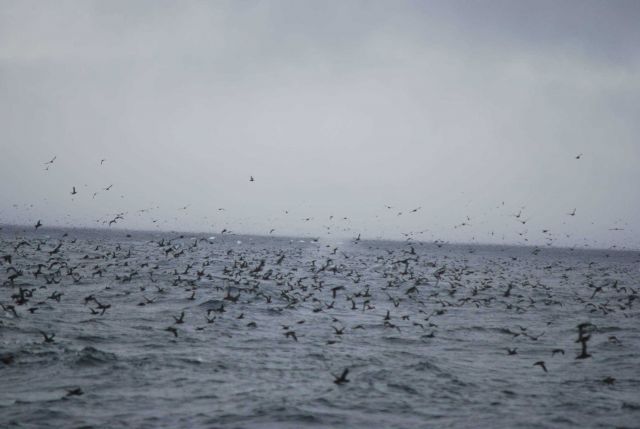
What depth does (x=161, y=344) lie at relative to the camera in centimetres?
2089

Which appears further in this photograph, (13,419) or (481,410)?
(481,410)

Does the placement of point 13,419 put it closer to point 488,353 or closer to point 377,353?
point 377,353

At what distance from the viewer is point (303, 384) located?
16.2 m

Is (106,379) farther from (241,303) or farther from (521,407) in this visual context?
(241,303)

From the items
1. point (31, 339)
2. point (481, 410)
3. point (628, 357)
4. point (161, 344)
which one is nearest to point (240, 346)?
point (161, 344)

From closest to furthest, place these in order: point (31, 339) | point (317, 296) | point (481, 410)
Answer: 1. point (481, 410)
2. point (31, 339)
3. point (317, 296)

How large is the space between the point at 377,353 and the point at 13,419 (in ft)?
44.8

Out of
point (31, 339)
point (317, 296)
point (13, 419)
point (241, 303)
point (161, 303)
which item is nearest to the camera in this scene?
point (13, 419)

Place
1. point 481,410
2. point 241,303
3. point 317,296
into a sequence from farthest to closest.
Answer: point 317,296, point 241,303, point 481,410

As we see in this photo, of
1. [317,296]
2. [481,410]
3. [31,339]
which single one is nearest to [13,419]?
[31,339]

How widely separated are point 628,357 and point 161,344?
21129 mm

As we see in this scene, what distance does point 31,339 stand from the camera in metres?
20.5

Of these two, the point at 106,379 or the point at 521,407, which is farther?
the point at 106,379

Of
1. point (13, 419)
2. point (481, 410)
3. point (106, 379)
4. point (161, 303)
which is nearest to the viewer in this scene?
point (13, 419)
